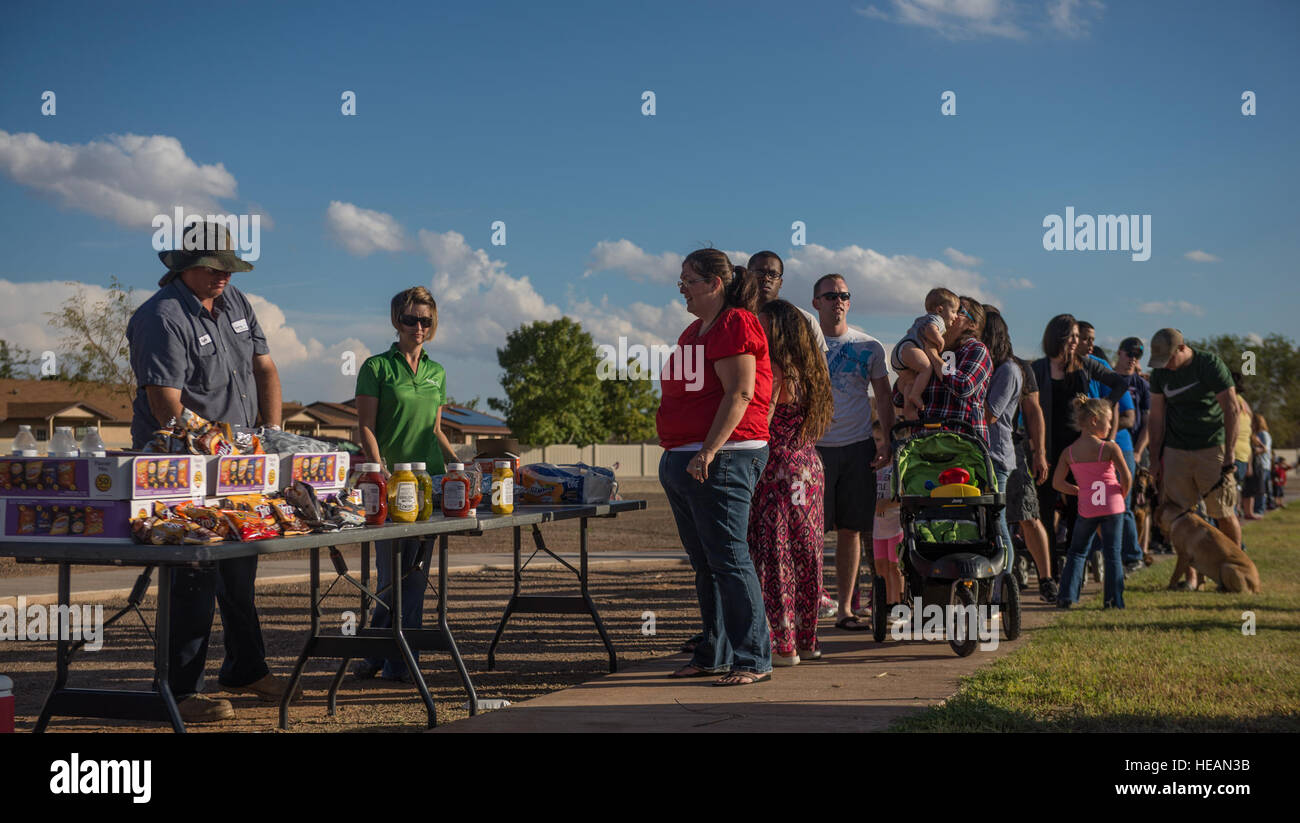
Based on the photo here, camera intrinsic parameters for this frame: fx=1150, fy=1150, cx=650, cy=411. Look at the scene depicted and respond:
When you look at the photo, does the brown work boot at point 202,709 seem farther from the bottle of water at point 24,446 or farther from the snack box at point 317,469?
the bottle of water at point 24,446

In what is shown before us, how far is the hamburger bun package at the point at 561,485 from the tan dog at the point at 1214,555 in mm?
6037

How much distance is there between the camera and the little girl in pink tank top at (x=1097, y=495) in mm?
9055

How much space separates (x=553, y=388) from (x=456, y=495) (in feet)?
248

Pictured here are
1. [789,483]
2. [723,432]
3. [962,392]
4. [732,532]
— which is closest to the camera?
[723,432]

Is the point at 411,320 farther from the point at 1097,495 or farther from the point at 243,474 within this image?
the point at 1097,495

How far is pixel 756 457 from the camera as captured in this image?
5.93 metres

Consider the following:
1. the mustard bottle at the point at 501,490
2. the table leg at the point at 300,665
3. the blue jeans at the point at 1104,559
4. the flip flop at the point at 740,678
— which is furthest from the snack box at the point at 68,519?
the blue jeans at the point at 1104,559

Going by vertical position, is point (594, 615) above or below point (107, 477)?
below

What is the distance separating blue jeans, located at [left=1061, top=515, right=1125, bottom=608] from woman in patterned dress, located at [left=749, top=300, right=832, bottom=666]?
3.47 metres

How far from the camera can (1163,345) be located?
1018cm

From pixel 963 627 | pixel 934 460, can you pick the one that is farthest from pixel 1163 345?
pixel 963 627

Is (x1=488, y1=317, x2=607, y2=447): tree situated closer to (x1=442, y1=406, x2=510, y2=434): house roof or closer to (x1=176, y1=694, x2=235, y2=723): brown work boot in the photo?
(x1=442, y1=406, x2=510, y2=434): house roof
